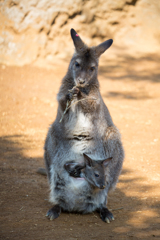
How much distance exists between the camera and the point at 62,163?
3855mm

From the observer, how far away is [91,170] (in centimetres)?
365

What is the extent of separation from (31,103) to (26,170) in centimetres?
427

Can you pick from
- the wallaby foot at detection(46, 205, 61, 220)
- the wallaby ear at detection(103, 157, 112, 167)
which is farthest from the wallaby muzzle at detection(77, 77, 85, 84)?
the wallaby foot at detection(46, 205, 61, 220)

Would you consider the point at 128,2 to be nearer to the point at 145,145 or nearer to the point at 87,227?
the point at 145,145

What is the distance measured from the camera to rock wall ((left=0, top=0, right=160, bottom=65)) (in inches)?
466

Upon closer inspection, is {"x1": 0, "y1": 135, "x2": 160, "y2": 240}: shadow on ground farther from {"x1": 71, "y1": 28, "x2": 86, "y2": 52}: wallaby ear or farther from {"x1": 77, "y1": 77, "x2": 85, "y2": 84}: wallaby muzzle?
{"x1": 71, "y1": 28, "x2": 86, "y2": 52}: wallaby ear

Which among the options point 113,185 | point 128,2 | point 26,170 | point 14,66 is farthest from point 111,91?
point 113,185

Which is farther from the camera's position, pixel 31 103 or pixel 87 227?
pixel 31 103

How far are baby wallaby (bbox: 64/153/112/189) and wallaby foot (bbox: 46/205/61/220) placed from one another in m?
0.45

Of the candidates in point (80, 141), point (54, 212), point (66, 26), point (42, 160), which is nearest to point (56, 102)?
point (42, 160)

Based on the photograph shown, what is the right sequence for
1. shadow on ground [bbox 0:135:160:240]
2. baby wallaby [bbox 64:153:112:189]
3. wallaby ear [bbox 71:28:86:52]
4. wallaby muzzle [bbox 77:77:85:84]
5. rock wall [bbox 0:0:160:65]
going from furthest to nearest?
rock wall [bbox 0:0:160:65] < wallaby ear [bbox 71:28:86:52] < wallaby muzzle [bbox 77:77:85:84] < baby wallaby [bbox 64:153:112:189] < shadow on ground [bbox 0:135:160:240]

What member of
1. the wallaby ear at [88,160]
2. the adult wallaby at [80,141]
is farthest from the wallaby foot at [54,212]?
the wallaby ear at [88,160]

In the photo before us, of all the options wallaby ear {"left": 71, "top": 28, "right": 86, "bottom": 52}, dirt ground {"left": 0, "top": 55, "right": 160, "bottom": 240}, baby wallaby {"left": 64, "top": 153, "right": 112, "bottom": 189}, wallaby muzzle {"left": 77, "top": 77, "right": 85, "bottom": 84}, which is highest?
wallaby ear {"left": 71, "top": 28, "right": 86, "bottom": 52}

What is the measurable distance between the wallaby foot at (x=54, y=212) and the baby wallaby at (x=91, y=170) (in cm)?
45
